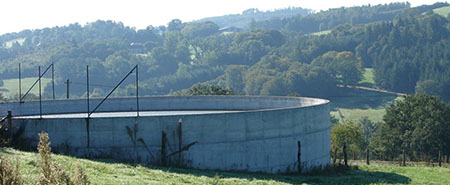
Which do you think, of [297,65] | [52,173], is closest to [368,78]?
[297,65]

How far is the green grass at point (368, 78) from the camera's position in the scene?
14009 cm

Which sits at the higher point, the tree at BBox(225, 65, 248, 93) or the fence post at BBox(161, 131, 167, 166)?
the fence post at BBox(161, 131, 167, 166)

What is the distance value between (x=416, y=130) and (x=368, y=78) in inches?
3696

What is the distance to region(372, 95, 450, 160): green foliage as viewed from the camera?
2062 inches

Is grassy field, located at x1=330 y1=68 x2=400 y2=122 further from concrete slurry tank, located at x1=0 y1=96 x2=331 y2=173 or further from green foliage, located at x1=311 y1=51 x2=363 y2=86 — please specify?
concrete slurry tank, located at x1=0 y1=96 x2=331 y2=173

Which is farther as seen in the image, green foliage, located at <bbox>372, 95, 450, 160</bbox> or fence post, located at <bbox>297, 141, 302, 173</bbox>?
green foliage, located at <bbox>372, 95, 450, 160</bbox>

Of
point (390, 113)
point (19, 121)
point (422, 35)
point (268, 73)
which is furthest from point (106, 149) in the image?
point (422, 35)

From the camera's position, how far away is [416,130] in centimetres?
5384

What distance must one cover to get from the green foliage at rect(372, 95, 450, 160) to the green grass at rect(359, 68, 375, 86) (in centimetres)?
8066

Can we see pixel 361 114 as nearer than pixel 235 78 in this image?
Yes

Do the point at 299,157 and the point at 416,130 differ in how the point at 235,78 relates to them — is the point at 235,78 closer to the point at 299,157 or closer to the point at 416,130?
the point at 416,130

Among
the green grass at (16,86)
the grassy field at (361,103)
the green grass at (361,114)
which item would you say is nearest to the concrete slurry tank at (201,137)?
the green grass at (361,114)

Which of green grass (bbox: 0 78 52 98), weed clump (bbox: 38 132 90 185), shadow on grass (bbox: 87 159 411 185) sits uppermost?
weed clump (bbox: 38 132 90 185)

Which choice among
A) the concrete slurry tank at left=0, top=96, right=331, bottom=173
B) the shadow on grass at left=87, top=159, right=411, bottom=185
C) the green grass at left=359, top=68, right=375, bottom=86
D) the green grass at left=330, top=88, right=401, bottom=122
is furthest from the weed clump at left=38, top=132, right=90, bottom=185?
the green grass at left=359, top=68, right=375, bottom=86
